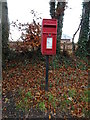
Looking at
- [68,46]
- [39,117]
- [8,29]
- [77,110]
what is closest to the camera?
[39,117]

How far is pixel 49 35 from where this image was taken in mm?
3307

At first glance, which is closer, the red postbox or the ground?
the ground

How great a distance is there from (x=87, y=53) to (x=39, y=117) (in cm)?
476

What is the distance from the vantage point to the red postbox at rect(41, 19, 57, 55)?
324 centimetres

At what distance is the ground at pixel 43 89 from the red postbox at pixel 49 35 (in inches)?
45.6

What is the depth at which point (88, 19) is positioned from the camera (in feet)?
22.5

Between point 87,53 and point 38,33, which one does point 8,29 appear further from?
point 87,53

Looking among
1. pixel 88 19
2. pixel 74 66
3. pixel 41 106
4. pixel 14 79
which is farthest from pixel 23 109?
pixel 88 19

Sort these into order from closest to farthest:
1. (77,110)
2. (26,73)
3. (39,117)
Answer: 1. (39,117)
2. (77,110)
3. (26,73)

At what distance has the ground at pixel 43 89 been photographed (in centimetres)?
286

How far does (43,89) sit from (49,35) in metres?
1.51

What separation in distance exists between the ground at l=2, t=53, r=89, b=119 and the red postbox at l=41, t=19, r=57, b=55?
3.80 ft

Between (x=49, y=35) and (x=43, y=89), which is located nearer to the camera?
(x=49, y=35)

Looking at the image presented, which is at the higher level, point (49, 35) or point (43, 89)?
point (49, 35)
